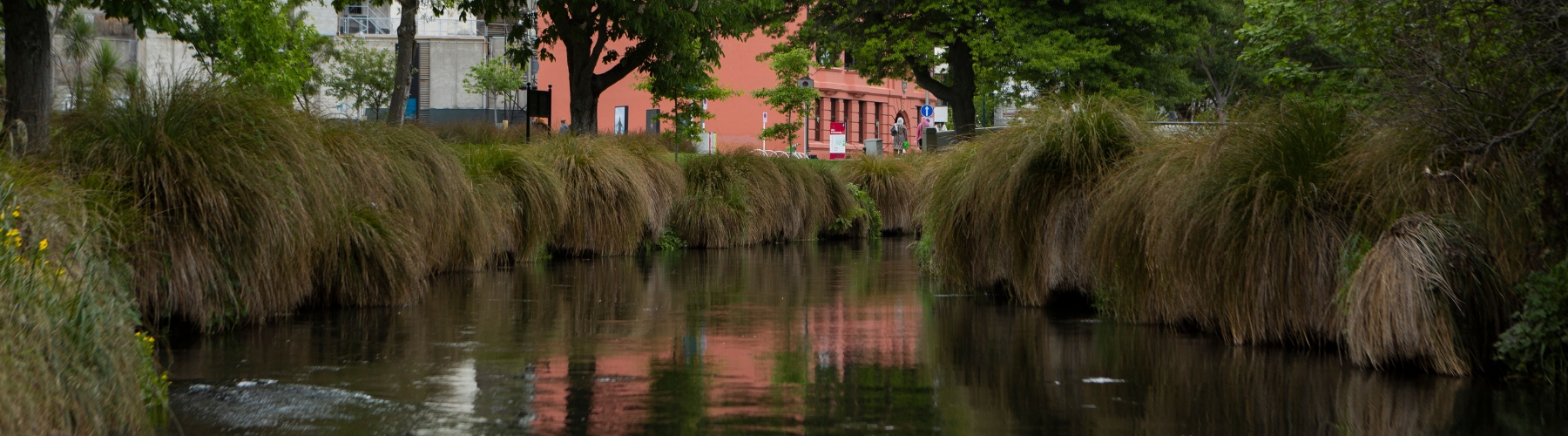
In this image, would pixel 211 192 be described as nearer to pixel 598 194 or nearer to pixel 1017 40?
pixel 598 194

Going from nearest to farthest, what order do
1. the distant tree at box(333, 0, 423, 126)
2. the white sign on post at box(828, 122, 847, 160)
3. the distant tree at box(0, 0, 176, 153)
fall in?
the distant tree at box(0, 0, 176, 153) → the distant tree at box(333, 0, 423, 126) → the white sign on post at box(828, 122, 847, 160)

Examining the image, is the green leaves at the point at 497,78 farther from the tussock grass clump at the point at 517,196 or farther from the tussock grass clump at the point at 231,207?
the tussock grass clump at the point at 231,207

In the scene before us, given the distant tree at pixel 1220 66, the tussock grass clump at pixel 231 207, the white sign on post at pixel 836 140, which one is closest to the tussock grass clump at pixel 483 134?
the tussock grass clump at pixel 231 207

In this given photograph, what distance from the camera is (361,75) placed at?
148 ft

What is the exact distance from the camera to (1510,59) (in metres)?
6.61

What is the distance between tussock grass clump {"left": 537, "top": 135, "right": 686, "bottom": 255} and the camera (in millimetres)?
16797

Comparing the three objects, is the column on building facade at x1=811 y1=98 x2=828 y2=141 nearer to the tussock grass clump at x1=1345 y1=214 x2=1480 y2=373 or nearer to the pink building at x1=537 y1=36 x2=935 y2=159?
the pink building at x1=537 y1=36 x2=935 y2=159

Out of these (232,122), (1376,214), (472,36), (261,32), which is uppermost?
(472,36)

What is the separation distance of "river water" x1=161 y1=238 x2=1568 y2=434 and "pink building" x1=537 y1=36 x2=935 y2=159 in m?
41.9

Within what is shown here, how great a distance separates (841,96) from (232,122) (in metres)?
50.0

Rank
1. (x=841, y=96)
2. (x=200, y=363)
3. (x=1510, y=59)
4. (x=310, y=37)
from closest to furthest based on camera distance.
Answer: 1. (x=1510, y=59)
2. (x=200, y=363)
3. (x=310, y=37)
4. (x=841, y=96)

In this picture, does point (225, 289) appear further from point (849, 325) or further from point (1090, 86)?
point (1090, 86)

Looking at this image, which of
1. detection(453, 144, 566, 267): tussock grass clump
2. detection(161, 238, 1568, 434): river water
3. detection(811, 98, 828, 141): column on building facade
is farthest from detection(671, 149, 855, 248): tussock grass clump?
detection(811, 98, 828, 141): column on building facade

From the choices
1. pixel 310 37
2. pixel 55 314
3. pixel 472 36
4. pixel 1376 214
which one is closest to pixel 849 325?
pixel 1376 214
